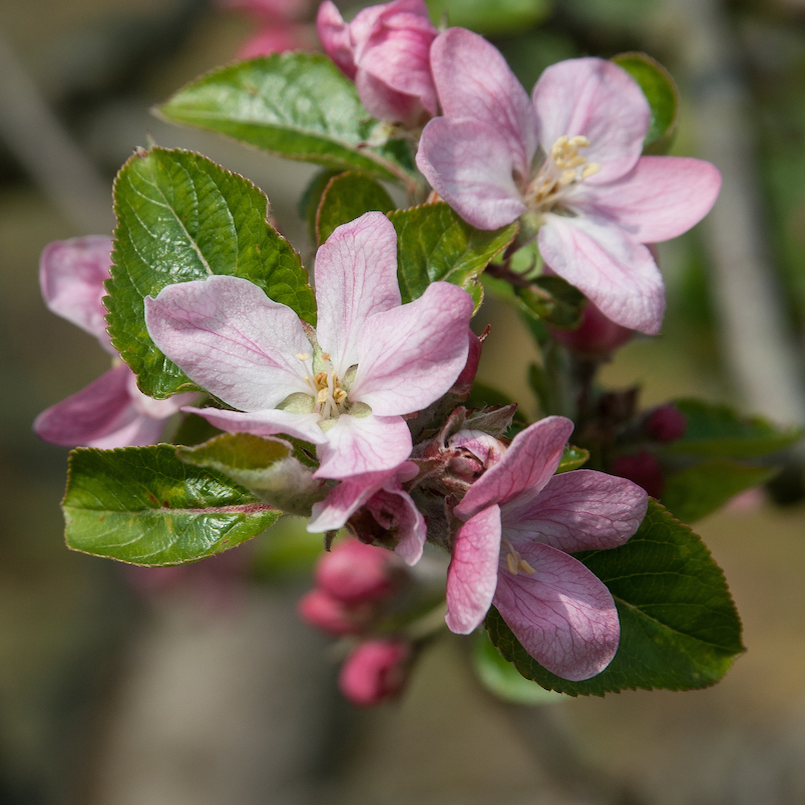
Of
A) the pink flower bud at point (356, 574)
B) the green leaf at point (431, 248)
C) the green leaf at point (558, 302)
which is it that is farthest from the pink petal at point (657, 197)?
the pink flower bud at point (356, 574)

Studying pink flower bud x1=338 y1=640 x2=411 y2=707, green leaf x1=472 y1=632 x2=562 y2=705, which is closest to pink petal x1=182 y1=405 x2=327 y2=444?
green leaf x1=472 y1=632 x2=562 y2=705

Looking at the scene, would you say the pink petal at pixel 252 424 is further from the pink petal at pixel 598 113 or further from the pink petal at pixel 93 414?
the pink petal at pixel 598 113

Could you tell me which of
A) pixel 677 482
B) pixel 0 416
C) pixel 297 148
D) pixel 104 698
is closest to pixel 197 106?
pixel 297 148

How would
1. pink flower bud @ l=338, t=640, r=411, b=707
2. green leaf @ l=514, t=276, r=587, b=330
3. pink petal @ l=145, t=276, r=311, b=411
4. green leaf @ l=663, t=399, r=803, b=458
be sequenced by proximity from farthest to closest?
pink flower bud @ l=338, t=640, r=411, b=707 < green leaf @ l=663, t=399, r=803, b=458 < green leaf @ l=514, t=276, r=587, b=330 < pink petal @ l=145, t=276, r=311, b=411

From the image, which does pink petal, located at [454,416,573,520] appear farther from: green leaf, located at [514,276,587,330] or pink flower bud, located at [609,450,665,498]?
pink flower bud, located at [609,450,665,498]

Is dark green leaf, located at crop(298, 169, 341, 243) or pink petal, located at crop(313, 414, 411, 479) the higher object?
dark green leaf, located at crop(298, 169, 341, 243)

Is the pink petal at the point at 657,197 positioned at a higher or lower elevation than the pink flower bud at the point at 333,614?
higher

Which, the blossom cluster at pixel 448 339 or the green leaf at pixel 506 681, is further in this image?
the green leaf at pixel 506 681
